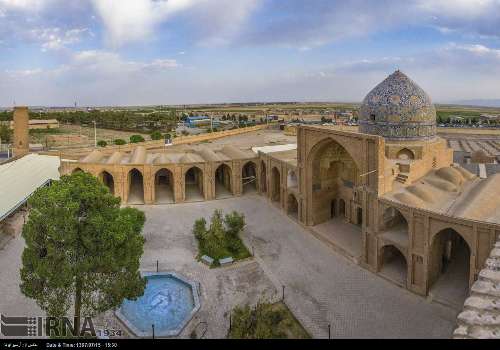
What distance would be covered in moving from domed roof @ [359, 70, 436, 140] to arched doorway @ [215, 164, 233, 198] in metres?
11.1

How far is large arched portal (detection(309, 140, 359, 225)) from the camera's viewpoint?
815 inches

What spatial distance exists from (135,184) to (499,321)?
25.9 m

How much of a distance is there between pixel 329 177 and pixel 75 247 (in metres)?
13.8

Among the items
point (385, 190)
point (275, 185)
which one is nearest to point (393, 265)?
point (385, 190)

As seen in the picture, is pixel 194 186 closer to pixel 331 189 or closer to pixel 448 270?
pixel 331 189

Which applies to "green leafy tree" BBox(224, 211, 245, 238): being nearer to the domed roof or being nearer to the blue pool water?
the blue pool water

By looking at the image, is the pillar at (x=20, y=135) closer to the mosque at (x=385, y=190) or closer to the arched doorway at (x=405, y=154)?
the mosque at (x=385, y=190)

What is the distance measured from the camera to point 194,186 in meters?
29.9

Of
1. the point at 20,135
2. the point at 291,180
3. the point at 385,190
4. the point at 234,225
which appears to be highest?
the point at 20,135

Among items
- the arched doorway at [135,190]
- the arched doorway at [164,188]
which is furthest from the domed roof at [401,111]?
the arched doorway at [135,190]

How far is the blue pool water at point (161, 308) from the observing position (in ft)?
43.5

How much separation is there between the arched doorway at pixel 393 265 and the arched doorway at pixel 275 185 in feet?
32.2
